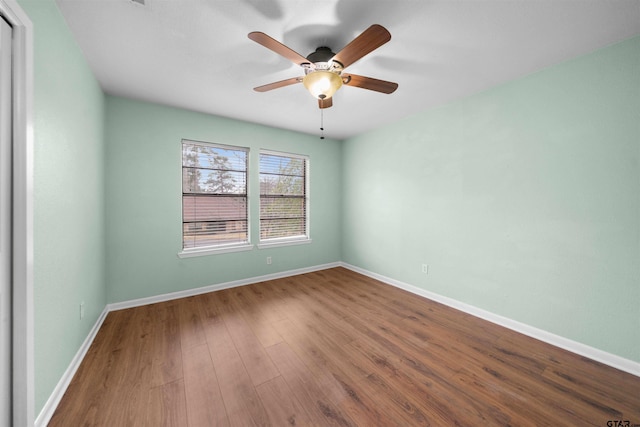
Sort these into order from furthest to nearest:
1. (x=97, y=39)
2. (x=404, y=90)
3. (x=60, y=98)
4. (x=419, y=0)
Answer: (x=404, y=90) → (x=97, y=39) → (x=60, y=98) → (x=419, y=0)

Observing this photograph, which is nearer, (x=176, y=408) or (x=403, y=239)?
(x=176, y=408)

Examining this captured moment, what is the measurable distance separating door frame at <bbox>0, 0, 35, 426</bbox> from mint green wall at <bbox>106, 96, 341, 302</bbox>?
6.03ft

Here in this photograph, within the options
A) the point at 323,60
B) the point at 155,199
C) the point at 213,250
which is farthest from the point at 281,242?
the point at 323,60

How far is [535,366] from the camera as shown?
6.04 ft

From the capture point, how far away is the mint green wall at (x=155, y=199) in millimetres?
2773

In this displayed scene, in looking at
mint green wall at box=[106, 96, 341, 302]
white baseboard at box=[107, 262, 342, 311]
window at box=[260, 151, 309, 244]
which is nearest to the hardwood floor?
white baseboard at box=[107, 262, 342, 311]

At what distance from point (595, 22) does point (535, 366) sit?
8.53ft

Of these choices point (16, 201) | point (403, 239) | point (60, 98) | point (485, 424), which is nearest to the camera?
point (16, 201)

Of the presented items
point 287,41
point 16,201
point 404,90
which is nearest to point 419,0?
point 287,41

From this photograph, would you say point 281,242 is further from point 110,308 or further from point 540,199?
point 540,199

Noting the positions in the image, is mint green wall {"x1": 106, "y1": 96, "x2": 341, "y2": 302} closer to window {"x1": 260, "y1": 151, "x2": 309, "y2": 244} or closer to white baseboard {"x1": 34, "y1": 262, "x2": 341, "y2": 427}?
white baseboard {"x1": 34, "y1": 262, "x2": 341, "y2": 427}

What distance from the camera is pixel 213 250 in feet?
11.1

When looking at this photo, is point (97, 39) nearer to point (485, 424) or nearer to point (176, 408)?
point (176, 408)

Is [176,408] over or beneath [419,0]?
beneath
